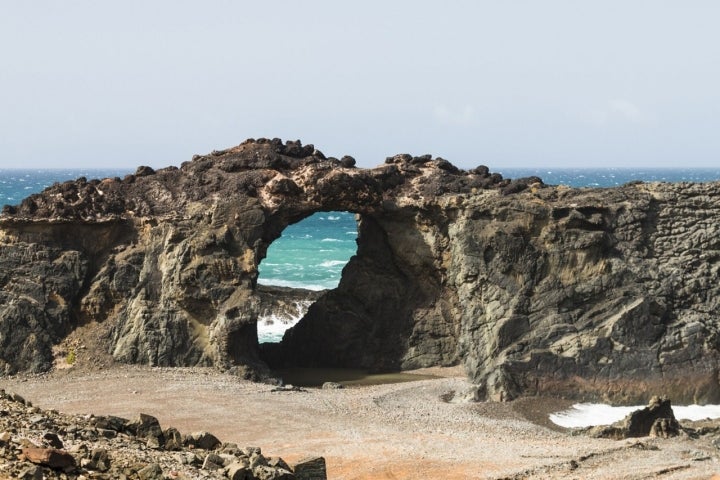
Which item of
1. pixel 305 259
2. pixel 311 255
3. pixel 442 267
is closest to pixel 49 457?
pixel 442 267

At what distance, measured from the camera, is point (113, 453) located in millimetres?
16062

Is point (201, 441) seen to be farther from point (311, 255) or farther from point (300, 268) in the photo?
point (311, 255)

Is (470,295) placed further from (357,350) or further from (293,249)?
(293,249)

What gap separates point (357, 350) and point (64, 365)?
974cm

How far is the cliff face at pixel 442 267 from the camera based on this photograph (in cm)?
3147

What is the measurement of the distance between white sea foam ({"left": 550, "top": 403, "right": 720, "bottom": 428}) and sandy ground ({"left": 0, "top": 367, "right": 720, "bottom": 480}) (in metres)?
0.47

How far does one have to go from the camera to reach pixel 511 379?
31.2m

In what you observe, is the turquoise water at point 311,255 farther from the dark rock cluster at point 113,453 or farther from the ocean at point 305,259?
the dark rock cluster at point 113,453

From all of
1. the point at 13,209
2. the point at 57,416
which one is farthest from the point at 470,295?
the point at 57,416

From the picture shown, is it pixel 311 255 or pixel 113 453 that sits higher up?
pixel 113 453

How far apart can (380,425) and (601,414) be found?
22.0ft

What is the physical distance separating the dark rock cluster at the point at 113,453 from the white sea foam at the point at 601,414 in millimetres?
12733

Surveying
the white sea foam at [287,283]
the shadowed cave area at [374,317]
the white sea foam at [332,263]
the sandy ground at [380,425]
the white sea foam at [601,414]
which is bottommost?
the white sea foam at [287,283]

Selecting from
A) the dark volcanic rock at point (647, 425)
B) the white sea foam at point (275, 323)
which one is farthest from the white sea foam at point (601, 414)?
the white sea foam at point (275, 323)
